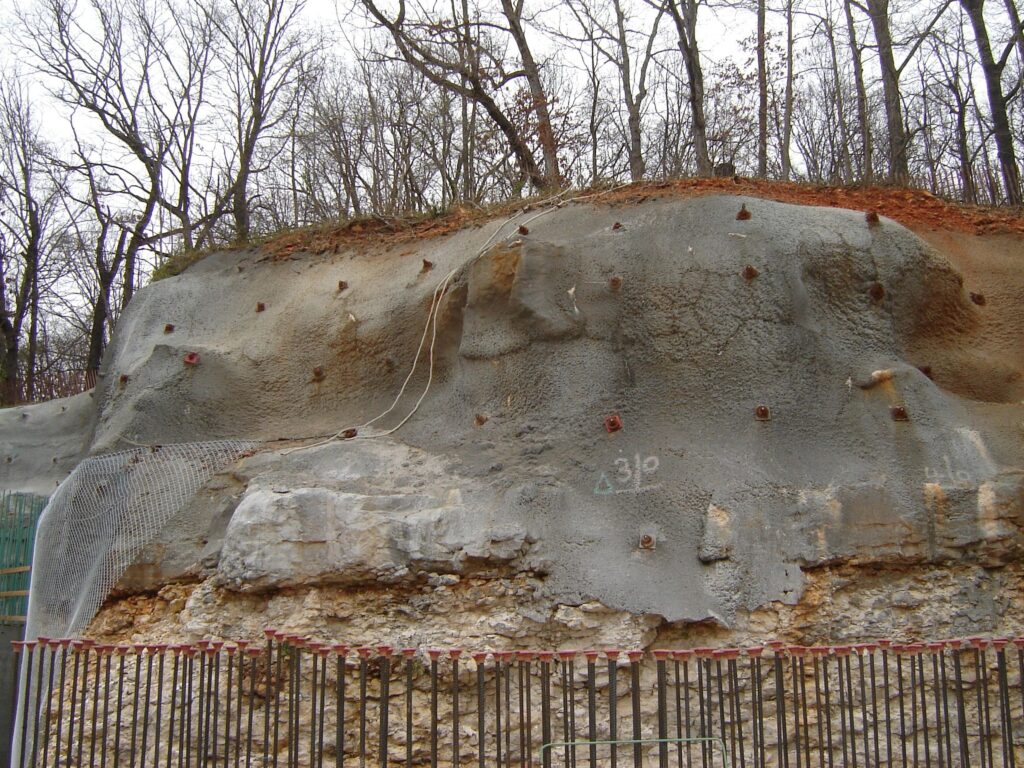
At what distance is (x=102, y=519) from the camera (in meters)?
8.13

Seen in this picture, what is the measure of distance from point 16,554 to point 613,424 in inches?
263

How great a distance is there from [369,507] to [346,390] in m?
2.29

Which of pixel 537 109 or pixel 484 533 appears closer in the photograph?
pixel 484 533

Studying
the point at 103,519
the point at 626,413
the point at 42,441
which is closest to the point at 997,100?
the point at 626,413

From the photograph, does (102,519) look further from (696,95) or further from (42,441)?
(696,95)

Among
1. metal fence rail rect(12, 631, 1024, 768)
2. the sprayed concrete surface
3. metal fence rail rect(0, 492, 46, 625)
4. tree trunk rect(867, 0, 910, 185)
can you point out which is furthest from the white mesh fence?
tree trunk rect(867, 0, 910, 185)

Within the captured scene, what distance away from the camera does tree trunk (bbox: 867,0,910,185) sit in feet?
45.1

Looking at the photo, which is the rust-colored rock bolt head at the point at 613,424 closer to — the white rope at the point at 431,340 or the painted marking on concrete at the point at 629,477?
the painted marking on concrete at the point at 629,477

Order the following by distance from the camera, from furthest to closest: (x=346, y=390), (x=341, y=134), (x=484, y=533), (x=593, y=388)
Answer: (x=341, y=134)
(x=346, y=390)
(x=593, y=388)
(x=484, y=533)

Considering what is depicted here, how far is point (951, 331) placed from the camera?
8586 mm

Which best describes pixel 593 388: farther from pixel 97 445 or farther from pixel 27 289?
pixel 27 289

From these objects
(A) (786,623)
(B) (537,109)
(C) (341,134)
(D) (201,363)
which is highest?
(C) (341,134)

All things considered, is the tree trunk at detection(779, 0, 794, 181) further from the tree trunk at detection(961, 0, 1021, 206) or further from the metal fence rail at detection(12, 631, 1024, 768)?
the metal fence rail at detection(12, 631, 1024, 768)

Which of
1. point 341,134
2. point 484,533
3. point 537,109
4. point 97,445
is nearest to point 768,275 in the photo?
point 484,533
